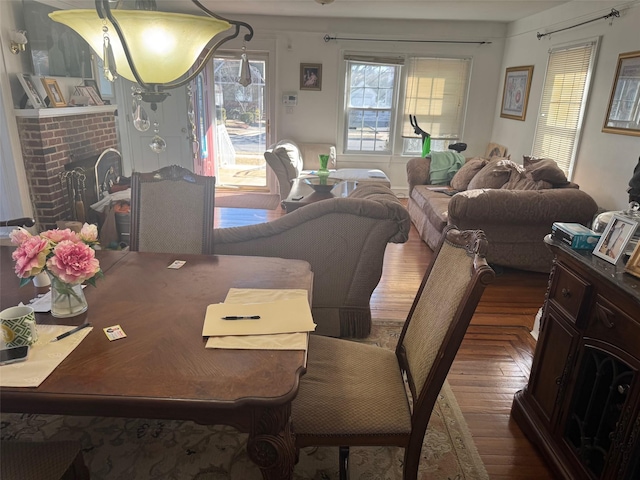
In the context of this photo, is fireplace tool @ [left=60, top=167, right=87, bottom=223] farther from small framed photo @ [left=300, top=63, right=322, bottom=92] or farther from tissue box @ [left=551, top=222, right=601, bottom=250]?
tissue box @ [left=551, top=222, right=601, bottom=250]

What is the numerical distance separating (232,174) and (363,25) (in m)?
3.01

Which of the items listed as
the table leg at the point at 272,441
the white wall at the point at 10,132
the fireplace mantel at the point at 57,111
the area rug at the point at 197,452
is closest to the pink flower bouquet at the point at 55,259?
the table leg at the point at 272,441

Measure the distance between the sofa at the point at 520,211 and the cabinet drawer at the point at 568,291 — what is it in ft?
5.67

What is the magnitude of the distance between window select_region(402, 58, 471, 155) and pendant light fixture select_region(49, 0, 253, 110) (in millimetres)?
5288

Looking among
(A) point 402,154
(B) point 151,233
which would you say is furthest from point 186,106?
(B) point 151,233

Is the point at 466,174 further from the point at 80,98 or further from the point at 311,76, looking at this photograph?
the point at 80,98

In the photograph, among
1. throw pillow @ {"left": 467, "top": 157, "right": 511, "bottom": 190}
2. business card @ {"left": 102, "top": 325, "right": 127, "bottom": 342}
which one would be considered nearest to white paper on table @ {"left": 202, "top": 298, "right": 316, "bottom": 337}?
business card @ {"left": 102, "top": 325, "right": 127, "bottom": 342}

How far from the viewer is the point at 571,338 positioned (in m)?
1.66

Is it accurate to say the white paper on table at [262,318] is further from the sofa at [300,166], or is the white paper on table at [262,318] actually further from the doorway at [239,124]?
the doorway at [239,124]

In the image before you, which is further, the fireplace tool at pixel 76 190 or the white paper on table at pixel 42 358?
the fireplace tool at pixel 76 190

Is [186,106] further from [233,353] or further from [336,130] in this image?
[233,353]

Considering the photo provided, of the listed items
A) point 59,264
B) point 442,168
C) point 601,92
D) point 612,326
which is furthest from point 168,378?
point 442,168

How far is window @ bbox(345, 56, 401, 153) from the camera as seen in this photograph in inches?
244

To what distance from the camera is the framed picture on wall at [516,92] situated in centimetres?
530
